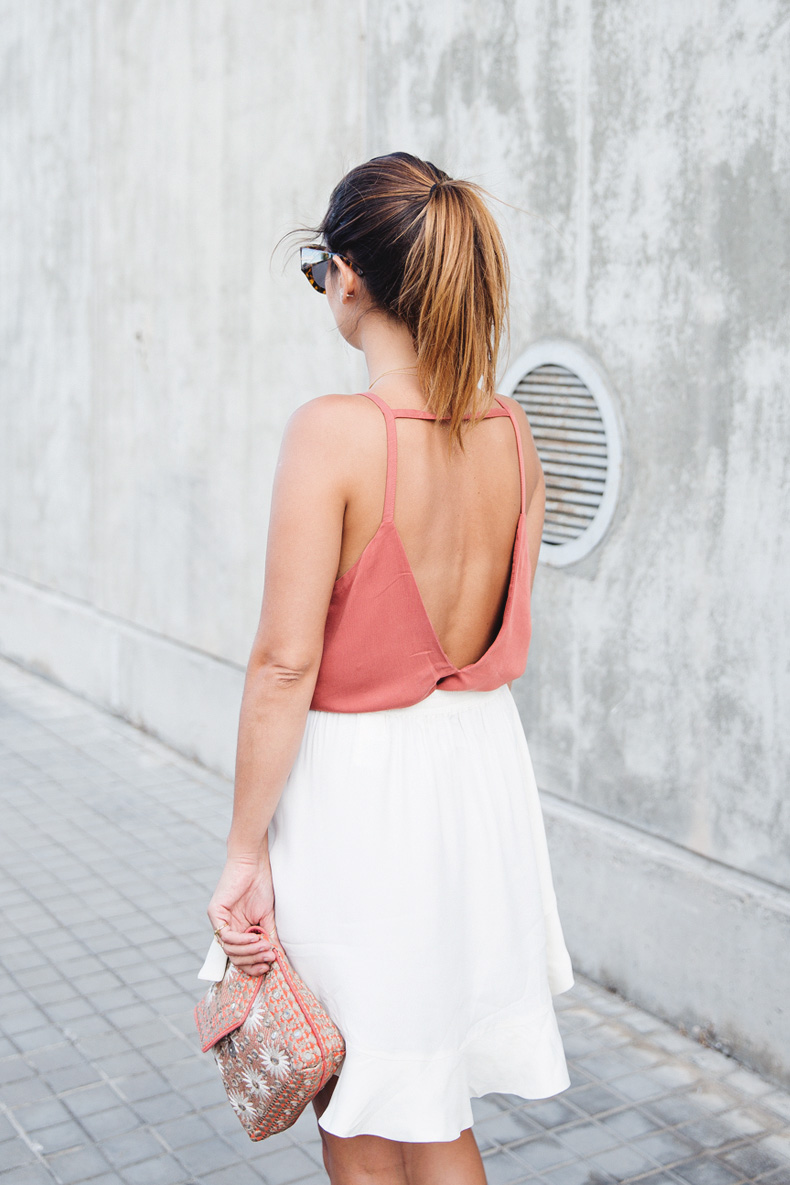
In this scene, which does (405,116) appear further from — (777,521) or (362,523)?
(362,523)

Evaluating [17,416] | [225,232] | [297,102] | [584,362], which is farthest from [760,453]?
[17,416]

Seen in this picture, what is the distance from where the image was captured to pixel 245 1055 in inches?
70.5

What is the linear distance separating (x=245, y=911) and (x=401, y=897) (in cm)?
24

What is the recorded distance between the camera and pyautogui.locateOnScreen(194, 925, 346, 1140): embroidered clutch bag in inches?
69.0

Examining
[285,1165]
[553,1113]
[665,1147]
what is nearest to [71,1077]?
[285,1165]

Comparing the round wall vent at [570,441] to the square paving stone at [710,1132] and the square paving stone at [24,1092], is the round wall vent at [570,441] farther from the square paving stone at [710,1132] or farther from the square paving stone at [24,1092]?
the square paving stone at [24,1092]

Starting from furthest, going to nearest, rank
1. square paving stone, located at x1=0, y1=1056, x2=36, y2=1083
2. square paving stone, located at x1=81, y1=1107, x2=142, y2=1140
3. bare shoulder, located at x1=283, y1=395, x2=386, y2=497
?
square paving stone, located at x1=0, y1=1056, x2=36, y2=1083 → square paving stone, located at x1=81, y1=1107, x2=142, y2=1140 → bare shoulder, located at x1=283, y1=395, x2=386, y2=497

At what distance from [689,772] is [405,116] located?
2.52 m

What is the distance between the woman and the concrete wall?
959mm

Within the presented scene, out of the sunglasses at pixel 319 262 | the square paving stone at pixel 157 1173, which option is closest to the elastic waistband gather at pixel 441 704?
the sunglasses at pixel 319 262

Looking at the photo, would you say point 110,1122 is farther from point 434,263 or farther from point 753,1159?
point 434,263

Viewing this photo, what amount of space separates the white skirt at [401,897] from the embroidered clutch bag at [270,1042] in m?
0.05

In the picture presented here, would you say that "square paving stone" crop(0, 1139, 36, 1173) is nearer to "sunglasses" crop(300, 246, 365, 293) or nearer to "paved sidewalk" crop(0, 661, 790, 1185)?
"paved sidewalk" crop(0, 661, 790, 1185)

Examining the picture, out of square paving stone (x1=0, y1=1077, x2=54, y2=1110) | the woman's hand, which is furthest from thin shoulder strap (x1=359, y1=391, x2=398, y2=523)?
square paving stone (x1=0, y1=1077, x2=54, y2=1110)
